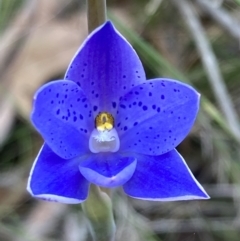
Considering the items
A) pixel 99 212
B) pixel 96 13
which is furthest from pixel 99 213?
pixel 96 13

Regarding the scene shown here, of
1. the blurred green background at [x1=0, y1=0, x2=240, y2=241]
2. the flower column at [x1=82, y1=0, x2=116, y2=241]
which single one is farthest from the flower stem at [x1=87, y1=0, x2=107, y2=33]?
the blurred green background at [x1=0, y1=0, x2=240, y2=241]

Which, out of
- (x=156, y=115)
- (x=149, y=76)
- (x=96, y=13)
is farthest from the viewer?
(x=149, y=76)

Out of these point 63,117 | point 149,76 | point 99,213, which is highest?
point 63,117

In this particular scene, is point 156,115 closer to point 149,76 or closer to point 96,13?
point 96,13

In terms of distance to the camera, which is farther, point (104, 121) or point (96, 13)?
point (104, 121)

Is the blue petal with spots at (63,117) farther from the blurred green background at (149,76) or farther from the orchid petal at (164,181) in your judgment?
the blurred green background at (149,76)

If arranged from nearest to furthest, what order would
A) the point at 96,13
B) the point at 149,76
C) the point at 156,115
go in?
the point at 96,13
the point at 156,115
the point at 149,76
